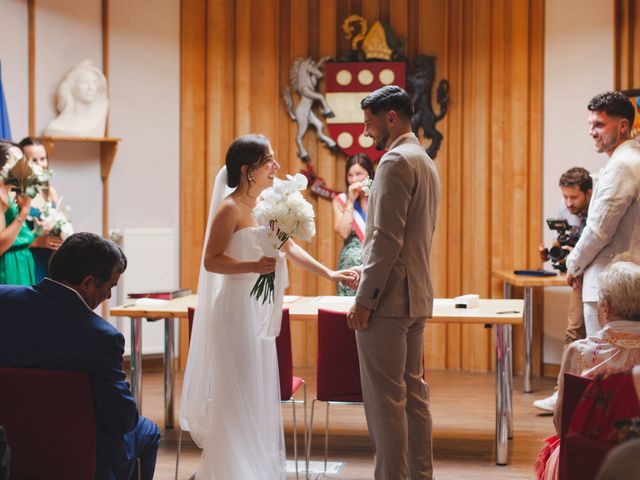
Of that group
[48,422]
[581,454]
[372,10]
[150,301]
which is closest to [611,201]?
[581,454]

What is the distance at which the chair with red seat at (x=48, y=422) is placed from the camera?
2766mm

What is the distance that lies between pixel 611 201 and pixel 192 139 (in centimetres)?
417

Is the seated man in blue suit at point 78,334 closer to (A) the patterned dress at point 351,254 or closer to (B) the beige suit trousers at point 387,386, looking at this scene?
(B) the beige suit trousers at point 387,386

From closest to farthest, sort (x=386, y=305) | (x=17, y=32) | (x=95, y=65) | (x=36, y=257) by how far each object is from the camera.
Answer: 1. (x=386, y=305)
2. (x=36, y=257)
3. (x=17, y=32)
4. (x=95, y=65)

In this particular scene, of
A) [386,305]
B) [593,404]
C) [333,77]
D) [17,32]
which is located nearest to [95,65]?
[17,32]

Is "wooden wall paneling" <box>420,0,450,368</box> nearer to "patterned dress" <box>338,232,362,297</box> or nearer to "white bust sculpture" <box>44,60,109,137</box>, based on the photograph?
"patterned dress" <box>338,232,362,297</box>

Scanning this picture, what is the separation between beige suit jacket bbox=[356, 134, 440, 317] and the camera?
3652 mm

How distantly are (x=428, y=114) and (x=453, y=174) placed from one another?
57cm

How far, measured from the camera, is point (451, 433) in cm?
Result: 576

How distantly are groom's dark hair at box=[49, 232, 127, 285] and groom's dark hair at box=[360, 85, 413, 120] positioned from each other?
130cm

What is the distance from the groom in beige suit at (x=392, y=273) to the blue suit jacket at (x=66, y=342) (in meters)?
1.18

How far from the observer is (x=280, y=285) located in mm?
4359

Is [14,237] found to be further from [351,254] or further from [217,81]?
[217,81]

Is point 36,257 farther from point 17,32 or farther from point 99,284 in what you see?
point 99,284
